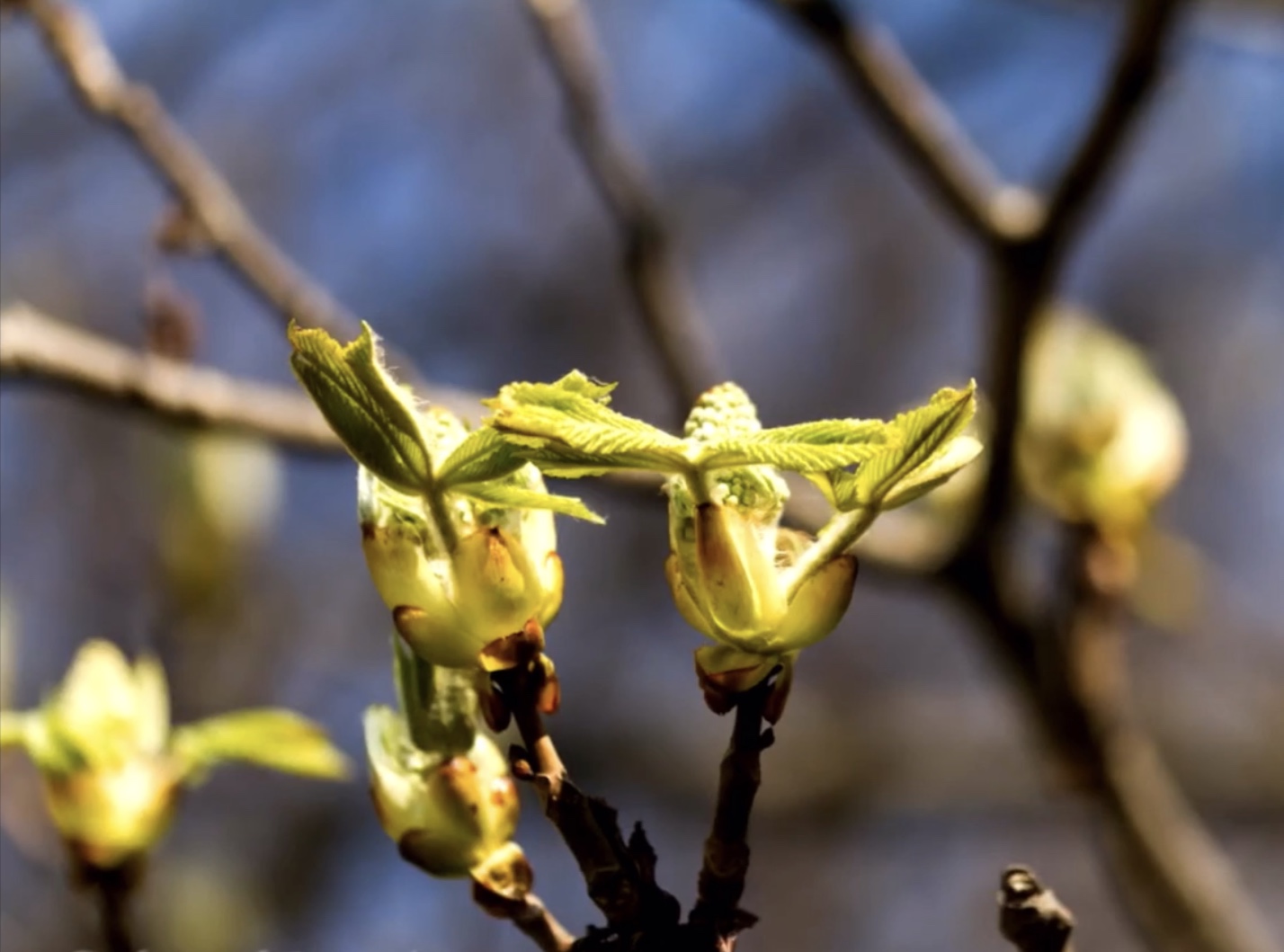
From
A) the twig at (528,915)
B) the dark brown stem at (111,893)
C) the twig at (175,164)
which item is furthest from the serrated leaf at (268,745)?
the twig at (175,164)

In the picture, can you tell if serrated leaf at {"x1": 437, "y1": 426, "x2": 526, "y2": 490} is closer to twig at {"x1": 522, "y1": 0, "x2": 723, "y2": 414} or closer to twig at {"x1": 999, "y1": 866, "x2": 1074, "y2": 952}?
twig at {"x1": 999, "y1": 866, "x2": 1074, "y2": 952}

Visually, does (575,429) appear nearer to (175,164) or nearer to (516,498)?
(516,498)

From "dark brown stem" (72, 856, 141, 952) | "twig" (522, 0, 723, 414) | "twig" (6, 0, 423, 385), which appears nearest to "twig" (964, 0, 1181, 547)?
"twig" (522, 0, 723, 414)

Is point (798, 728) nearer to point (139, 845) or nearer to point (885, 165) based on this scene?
point (885, 165)

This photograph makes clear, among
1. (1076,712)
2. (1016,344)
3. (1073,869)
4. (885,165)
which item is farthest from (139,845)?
(885,165)

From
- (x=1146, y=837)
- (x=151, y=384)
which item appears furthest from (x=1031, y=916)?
(x=1146, y=837)

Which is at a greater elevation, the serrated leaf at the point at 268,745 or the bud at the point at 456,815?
the serrated leaf at the point at 268,745

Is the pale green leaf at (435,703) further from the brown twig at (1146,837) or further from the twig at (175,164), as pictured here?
the brown twig at (1146,837)
